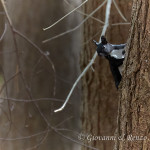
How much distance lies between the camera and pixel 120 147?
1439 mm

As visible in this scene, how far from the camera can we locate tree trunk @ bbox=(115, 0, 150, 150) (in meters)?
Answer: 1.29

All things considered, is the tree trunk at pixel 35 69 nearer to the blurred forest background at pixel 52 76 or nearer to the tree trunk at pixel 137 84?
the blurred forest background at pixel 52 76

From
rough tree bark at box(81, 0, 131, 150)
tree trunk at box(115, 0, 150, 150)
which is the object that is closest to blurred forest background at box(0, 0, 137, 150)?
rough tree bark at box(81, 0, 131, 150)

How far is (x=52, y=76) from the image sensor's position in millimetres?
3703

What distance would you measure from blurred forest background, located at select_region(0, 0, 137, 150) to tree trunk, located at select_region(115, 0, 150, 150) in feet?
2.27

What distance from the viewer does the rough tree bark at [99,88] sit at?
7.63ft

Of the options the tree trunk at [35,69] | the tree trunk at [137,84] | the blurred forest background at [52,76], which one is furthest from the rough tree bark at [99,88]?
the tree trunk at [137,84]

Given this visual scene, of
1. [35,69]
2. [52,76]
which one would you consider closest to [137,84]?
[35,69]

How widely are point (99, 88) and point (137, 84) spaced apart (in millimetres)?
1075

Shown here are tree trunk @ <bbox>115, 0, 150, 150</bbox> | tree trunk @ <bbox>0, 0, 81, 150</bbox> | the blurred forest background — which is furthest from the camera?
tree trunk @ <bbox>0, 0, 81, 150</bbox>

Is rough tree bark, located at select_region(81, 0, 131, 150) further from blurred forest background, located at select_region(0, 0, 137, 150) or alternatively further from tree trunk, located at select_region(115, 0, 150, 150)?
tree trunk, located at select_region(115, 0, 150, 150)

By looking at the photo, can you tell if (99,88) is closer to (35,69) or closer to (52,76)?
(35,69)

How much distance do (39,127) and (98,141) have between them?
1316mm

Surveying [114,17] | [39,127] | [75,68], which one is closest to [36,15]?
[75,68]
